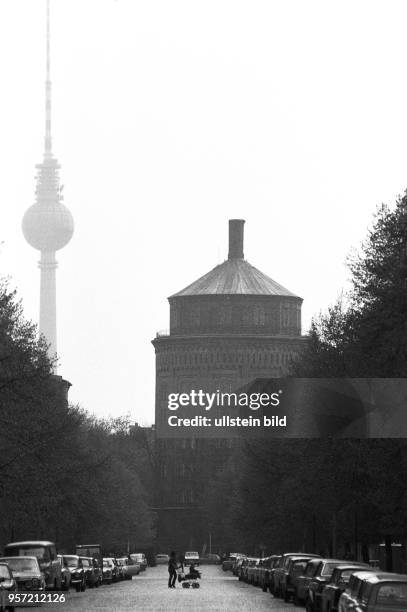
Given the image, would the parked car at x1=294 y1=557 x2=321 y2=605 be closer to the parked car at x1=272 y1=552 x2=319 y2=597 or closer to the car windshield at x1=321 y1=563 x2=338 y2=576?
the car windshield at x1=321 y1=563 x2=338 y2=576

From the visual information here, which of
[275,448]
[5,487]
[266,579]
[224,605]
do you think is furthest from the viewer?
[275,448]

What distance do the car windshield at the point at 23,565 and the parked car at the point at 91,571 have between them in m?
21.8

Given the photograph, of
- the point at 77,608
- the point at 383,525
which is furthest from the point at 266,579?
the point at 77,608

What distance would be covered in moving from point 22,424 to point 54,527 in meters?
27.0

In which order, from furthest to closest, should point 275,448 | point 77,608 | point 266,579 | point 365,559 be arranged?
point 275,448 → point 365,559 → point 266,579 → point 77,608

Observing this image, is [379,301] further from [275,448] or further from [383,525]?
[275,448]

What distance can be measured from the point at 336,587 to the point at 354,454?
81.6 ft

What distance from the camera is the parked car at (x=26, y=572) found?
6819 cm

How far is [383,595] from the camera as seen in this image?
43406 mm

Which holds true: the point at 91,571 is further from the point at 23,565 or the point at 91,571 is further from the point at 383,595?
the point at 383,595

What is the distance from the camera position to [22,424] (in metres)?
80.5

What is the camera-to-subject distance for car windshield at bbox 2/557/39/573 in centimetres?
6862

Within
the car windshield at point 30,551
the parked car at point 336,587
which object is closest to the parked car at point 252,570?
the car windshield at point 30,551

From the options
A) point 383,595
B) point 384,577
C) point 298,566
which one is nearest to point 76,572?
point 298,566
